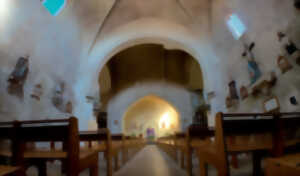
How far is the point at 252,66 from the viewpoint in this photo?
5113 mm

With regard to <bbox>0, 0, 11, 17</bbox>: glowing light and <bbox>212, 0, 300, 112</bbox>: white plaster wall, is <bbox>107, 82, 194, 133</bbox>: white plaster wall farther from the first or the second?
<bbox>0, 0, 11, 17</bbox>: glowing light

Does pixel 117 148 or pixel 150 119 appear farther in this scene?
pixel 150 119

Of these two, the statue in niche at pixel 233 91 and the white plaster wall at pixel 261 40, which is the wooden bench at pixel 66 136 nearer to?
the white plaster wall at pixel 261 40

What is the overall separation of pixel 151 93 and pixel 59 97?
28.7 feet

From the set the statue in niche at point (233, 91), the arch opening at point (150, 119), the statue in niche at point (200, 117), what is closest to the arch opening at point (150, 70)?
the statue in niche at point (200, 117)

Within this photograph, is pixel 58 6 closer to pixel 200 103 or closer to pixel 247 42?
pixel 247 42

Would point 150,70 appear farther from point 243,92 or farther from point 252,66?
point 252,66

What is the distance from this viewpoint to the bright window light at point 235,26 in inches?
228

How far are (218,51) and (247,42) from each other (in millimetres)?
2351

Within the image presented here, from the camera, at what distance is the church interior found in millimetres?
2299

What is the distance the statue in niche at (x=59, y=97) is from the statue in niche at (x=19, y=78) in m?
1.53

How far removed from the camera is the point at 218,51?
25.3 feet


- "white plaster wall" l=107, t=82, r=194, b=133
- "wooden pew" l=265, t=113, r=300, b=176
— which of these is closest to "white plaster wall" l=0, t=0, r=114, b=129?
"wooden pew" l=265, t=113, r=300, b=176

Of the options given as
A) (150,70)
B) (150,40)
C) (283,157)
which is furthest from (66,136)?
(150,70)
